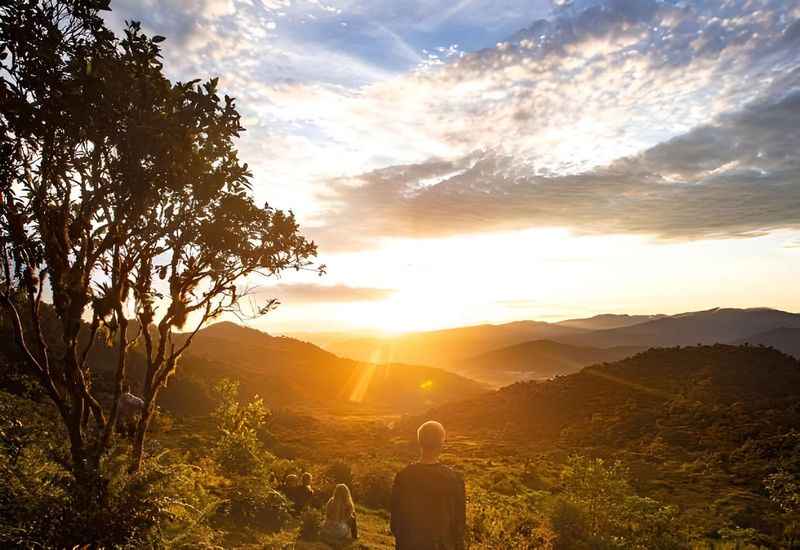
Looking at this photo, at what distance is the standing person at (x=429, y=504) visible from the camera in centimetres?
500

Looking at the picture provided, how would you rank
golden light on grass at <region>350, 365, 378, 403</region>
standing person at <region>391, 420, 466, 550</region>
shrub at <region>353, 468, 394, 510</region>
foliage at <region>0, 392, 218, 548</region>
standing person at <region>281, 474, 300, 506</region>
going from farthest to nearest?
golden light on grass at <region>350, 365, 378, 403</region>
shrub at <region>353, 468, 394, 510</region>
standing person at <region>281, 474, 300, 506</region>
foliage at <region>0, 392, 218, 548</region>
standing person at <region>391, 420, 466, 550</region>

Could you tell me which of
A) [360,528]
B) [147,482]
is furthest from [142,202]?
[360,528]

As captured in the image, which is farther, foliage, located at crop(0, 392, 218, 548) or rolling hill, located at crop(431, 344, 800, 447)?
rolling hill, located at crop(431, 344, 800, 447)

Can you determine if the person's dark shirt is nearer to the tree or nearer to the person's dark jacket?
the tree

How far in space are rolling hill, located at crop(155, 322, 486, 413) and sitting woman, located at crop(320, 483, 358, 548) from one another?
80455mm

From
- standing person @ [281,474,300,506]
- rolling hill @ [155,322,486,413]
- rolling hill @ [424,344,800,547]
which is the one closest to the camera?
standing person @ [281,474,300,506]

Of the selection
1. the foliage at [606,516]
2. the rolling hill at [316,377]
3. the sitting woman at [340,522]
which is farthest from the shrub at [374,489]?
the rolling hill at [316,377]

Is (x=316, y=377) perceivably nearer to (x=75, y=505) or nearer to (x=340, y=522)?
(x=340, y=522)

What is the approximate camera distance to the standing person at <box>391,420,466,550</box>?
16.4 feet

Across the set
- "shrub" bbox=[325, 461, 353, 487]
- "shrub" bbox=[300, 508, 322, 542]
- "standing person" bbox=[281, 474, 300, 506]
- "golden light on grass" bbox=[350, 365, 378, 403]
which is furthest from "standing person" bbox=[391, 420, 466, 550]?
"golden light on grass" bbox=[350, 365, 378, 403]

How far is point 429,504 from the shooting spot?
5059mm

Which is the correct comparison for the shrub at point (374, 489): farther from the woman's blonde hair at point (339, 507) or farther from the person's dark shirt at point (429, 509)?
the person's dark shirt at point (429, 509)

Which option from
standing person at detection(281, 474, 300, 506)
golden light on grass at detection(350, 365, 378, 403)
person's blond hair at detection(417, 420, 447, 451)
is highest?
person's blond hair at detection(417, 420, 447, 451)

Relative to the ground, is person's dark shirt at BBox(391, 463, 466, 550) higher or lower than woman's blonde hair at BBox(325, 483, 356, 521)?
higher
